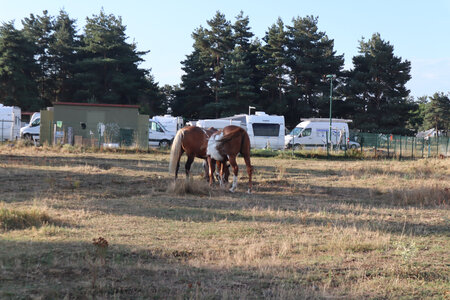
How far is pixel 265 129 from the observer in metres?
33.4

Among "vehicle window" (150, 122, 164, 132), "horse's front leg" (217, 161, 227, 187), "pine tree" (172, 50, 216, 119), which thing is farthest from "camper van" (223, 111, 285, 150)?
"pine tree" (172, 50, 216, 119)

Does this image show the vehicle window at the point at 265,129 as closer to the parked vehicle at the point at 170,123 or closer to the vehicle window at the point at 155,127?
the parked vehicle at the point at 170,123

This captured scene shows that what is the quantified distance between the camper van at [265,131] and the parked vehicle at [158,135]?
619 cm

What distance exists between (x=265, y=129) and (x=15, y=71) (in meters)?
33.6

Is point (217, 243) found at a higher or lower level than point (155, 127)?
lower

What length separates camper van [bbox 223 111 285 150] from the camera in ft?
109

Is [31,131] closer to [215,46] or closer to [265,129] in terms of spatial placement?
[265,129]

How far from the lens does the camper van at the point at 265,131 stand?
109 feet

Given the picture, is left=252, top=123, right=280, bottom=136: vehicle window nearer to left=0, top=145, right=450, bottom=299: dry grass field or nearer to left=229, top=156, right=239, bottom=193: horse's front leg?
left=229, top=156, right=239, bottom=193: horse's front leg

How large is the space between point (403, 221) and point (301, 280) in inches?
170

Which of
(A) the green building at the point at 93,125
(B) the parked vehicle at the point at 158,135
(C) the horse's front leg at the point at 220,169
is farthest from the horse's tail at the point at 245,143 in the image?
(B) the parked vehicle at the point at 158,135

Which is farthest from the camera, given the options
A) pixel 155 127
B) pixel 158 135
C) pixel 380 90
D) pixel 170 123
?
pixel 380 90

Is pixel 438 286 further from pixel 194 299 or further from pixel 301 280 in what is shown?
pixel 194 299

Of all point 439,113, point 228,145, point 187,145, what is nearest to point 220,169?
point 228,145
